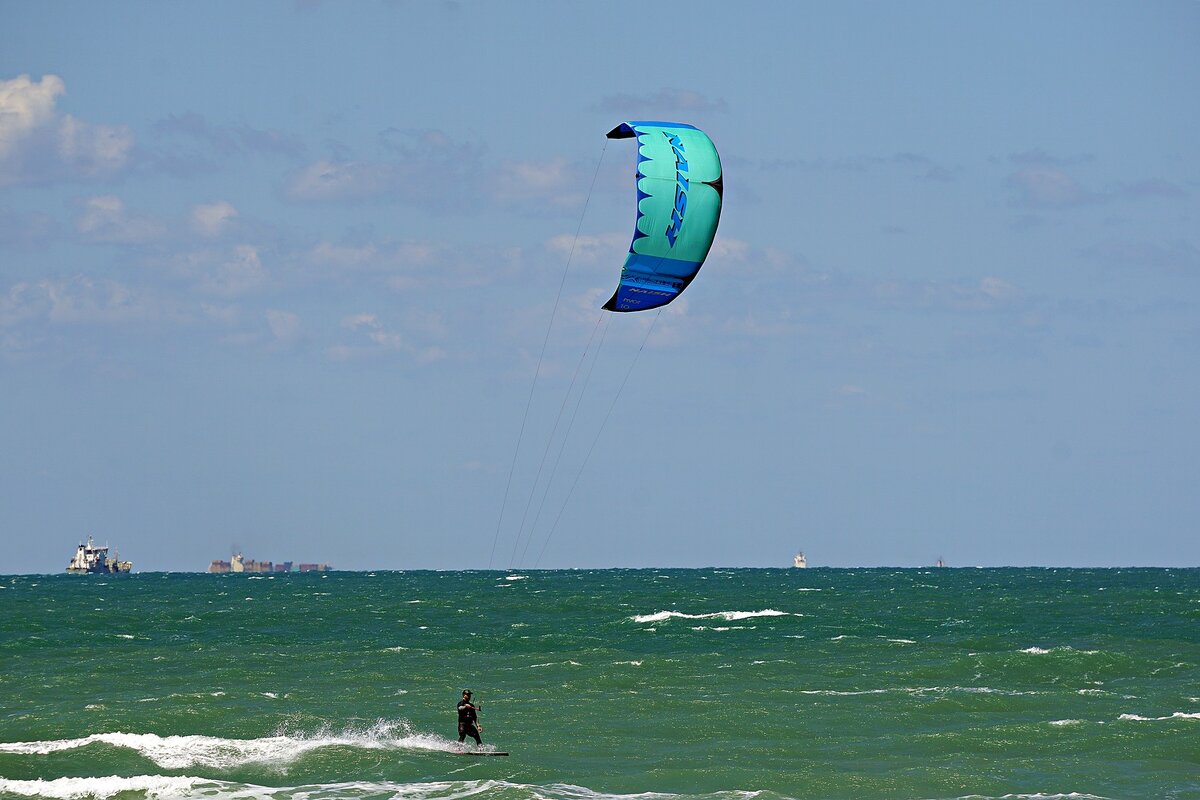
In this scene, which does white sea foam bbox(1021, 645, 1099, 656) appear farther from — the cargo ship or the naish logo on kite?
the cargo ship

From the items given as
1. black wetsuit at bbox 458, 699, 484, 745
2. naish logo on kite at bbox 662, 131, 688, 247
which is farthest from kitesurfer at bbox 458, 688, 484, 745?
naish logo on kite at bbox 662, 131, 688, 247

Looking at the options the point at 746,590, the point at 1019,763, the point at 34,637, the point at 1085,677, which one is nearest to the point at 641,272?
the point at 1019,763

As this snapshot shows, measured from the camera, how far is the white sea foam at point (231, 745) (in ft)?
86.9

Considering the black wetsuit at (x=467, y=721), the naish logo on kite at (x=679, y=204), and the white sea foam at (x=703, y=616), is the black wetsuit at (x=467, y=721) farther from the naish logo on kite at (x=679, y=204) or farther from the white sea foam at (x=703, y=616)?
the white sea foam at (x=703, y=616)

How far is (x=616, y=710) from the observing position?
103 feet

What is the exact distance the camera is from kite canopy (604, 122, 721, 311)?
89.2 ft

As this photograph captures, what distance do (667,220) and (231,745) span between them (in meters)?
12.2

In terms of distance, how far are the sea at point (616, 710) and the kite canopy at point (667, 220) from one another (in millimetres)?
8099

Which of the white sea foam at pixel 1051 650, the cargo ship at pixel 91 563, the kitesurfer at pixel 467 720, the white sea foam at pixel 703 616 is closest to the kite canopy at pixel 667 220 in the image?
the kitesurfer at pixel 467 720

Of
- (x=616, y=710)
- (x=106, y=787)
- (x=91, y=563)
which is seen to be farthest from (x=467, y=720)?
(x=91, y=563)

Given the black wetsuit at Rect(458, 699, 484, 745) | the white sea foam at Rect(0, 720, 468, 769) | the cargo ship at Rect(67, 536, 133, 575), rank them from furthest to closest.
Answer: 1. the cargo ship at Rect(67, 536, 133, 575)
2. the white sea foam at Rect(0, 720, 468, 769)
3. the black wetsuit at Rect(458, 699, 484, 745)

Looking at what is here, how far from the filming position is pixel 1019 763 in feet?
83.5

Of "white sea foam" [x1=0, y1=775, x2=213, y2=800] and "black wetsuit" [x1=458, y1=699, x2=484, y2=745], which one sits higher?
"black wetsuit" [x1=458, y1=699, x2=484, y2=745]

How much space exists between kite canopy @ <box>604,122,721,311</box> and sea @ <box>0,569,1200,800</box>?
8.10 m
